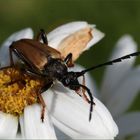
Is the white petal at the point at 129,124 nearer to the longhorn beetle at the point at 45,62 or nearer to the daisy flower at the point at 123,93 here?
the daisy flower at the point at 123,93

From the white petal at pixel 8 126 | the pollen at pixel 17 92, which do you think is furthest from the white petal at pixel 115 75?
the white petal at pixel 8 126

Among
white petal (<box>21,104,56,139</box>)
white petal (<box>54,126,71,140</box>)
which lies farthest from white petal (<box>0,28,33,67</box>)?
white petal (<box>54,126,71,140</box>)

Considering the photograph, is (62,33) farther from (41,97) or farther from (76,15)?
(76,15)

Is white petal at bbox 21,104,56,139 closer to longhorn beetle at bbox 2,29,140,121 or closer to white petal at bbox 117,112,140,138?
longhorn beetle at bbox 2,29,140,121

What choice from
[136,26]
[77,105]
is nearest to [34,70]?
[77,105]

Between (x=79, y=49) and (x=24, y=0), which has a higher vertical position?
(x=79, y=49)

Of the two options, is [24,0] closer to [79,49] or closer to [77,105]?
[79,49]
